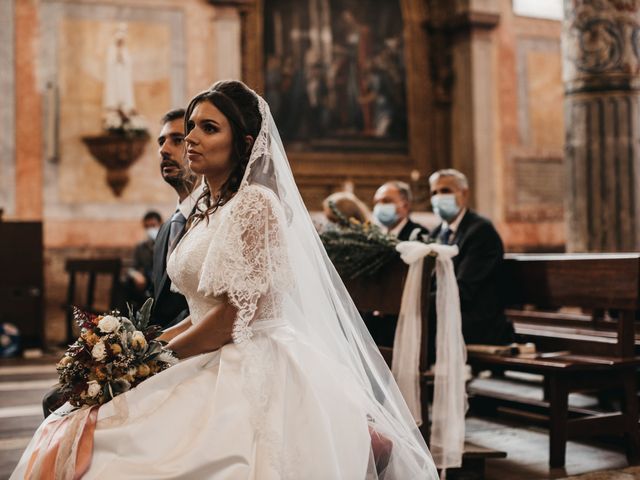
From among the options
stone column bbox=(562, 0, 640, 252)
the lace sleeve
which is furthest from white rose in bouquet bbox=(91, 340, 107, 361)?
stone column bbox=(562, 0, 640, 252)

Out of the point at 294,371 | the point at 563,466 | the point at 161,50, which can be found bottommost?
the point at 563,466

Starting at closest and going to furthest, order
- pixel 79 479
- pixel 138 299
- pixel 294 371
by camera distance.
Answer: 1. pixel 79 479
2. pixel 294 371
3. pixel 138 299

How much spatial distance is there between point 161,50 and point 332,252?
698cm

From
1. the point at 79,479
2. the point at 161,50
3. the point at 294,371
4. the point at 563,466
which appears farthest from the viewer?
the point at 161,50

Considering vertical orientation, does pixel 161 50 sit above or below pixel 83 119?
above

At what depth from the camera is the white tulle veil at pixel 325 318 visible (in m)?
2.98

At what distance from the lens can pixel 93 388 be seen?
8.90 ft

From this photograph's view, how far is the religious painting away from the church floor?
632cm

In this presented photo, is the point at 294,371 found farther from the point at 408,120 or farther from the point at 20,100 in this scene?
the point at 408,120

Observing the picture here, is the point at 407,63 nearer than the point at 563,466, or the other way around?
the point at 563,466

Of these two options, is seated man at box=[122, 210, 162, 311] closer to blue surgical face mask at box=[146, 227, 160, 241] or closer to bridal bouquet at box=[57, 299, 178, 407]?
blue surgical face mask at box=[146, 227, 160, 241]

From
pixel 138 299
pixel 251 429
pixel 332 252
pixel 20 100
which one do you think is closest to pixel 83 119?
pixel 20 100

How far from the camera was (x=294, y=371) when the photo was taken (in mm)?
2865

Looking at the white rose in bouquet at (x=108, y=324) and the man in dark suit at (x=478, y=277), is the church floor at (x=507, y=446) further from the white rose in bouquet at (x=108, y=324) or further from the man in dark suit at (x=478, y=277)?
Result: the white rose in bouquet at (x=108, y=324)
